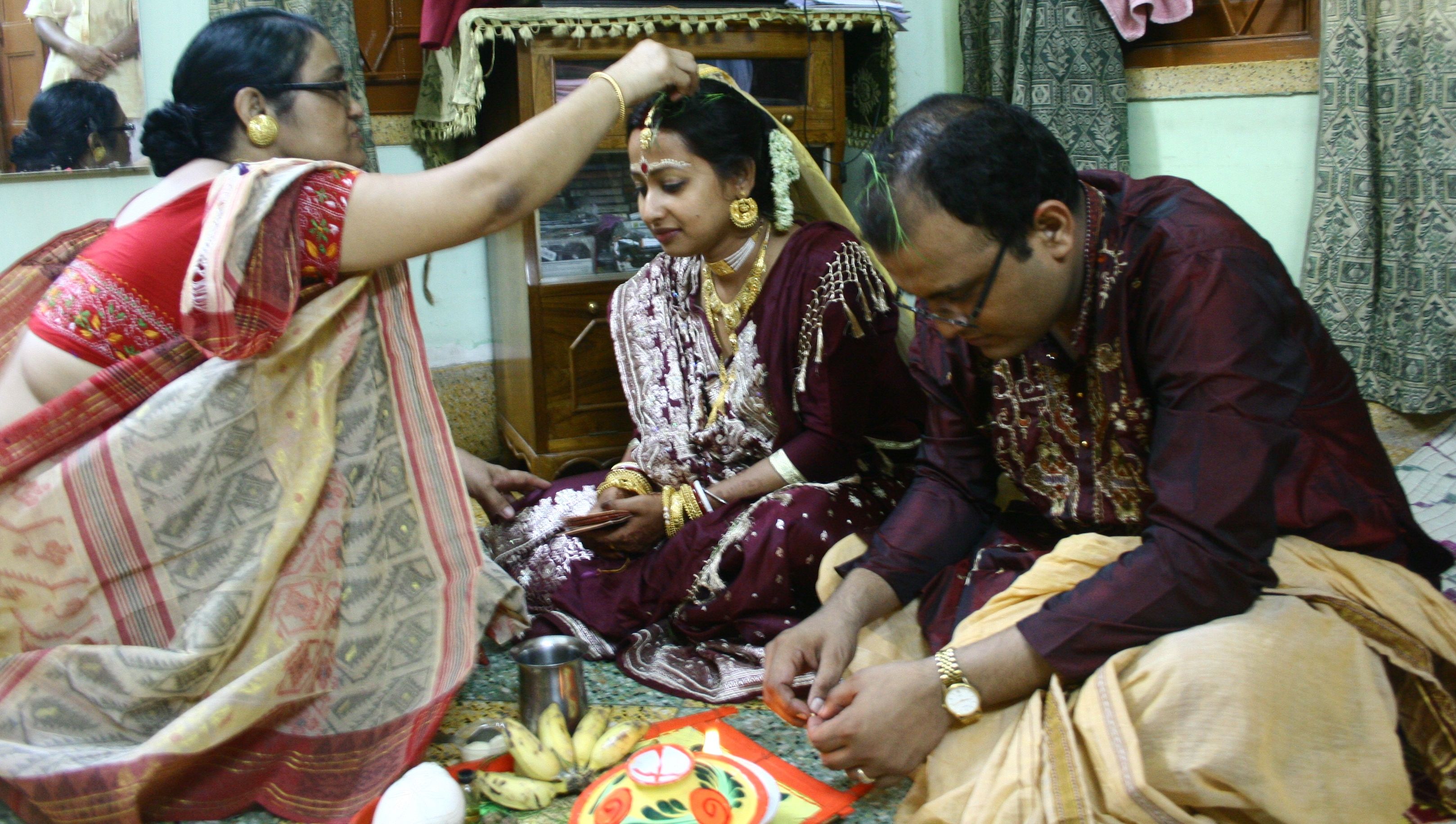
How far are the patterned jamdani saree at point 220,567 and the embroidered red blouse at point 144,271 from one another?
0.04 metres

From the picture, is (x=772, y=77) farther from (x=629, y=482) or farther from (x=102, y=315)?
(x=102, y=315)

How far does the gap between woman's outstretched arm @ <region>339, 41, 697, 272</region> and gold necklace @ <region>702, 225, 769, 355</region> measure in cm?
75

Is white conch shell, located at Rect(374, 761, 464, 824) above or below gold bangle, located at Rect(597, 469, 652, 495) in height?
below

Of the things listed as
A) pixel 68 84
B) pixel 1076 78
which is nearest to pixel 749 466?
pixel 1076 78

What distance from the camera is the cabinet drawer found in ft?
11.0

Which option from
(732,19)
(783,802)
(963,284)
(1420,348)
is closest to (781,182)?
(732,19)

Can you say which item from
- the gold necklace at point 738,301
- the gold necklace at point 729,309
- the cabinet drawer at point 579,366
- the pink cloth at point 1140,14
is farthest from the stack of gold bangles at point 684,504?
the pink cloth at point 1140,14

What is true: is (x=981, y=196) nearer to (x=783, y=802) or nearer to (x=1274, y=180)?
(x=783, y=802)

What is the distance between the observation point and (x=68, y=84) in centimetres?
343

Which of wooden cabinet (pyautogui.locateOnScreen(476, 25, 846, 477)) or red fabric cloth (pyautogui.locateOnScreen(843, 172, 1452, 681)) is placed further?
wooden cabinet (pyautogui.locateOnScreen(476, 25, 846, 477))

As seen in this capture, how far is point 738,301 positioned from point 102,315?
1327 mm

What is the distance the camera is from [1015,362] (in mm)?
1791

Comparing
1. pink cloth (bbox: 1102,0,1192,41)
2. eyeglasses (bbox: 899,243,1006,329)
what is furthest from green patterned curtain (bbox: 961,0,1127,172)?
eyeglasses (bbox: 899,243,1006,329)

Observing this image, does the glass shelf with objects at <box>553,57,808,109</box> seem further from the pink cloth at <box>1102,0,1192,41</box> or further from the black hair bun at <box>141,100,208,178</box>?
the black hair bun at <box>141,100,208,178</box>
